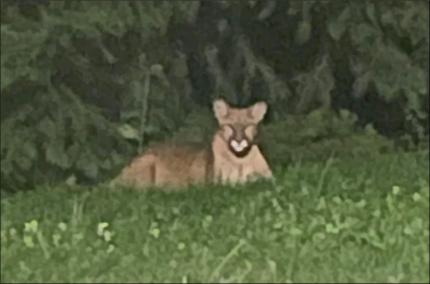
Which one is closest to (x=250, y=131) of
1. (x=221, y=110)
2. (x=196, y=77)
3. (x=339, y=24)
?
(x=221, y=110)

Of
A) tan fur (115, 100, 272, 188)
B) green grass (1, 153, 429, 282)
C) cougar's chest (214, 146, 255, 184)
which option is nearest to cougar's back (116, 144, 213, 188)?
tan fur (115, 100, 272, 188)

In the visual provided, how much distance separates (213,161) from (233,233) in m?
2.03

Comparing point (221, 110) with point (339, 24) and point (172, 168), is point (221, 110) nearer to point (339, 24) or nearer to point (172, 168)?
point (172, 168)

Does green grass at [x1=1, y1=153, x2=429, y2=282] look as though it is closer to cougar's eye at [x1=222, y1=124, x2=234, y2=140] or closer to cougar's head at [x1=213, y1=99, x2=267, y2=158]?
cougar's head at [x1=213, y1=99, x2=267, y2=158]

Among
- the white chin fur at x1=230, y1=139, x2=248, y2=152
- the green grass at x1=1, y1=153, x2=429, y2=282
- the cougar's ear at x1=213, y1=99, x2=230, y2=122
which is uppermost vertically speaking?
the cougar's ear at x1=213, y1=99, x2=230, y2=122

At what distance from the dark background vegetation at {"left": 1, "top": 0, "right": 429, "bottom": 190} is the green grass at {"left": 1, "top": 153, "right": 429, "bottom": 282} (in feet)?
3.86

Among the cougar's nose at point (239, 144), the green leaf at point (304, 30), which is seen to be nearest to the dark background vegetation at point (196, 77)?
the green leaf at point (304, 30)

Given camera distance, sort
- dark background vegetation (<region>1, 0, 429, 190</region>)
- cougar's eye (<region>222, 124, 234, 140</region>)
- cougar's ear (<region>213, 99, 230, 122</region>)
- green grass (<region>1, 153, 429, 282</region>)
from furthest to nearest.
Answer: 1. dark background vegetation (<region>1, 0, 429, 190</region>)
2. cougar's ear (<region>213, 99, 230, 122</region>)
3. cougar's eye (<region>222, 124, 234, 140</region>)
4. green grass (<region>1, 153, 429, 282</region>)

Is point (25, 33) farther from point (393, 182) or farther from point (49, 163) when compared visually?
point (393, 182)

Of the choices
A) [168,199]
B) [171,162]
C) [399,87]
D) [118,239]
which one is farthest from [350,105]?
[118,239]

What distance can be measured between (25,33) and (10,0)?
1.56 feet

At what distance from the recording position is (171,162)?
35.4ft

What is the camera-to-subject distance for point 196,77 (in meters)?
12.6

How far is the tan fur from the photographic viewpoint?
10.6 m
